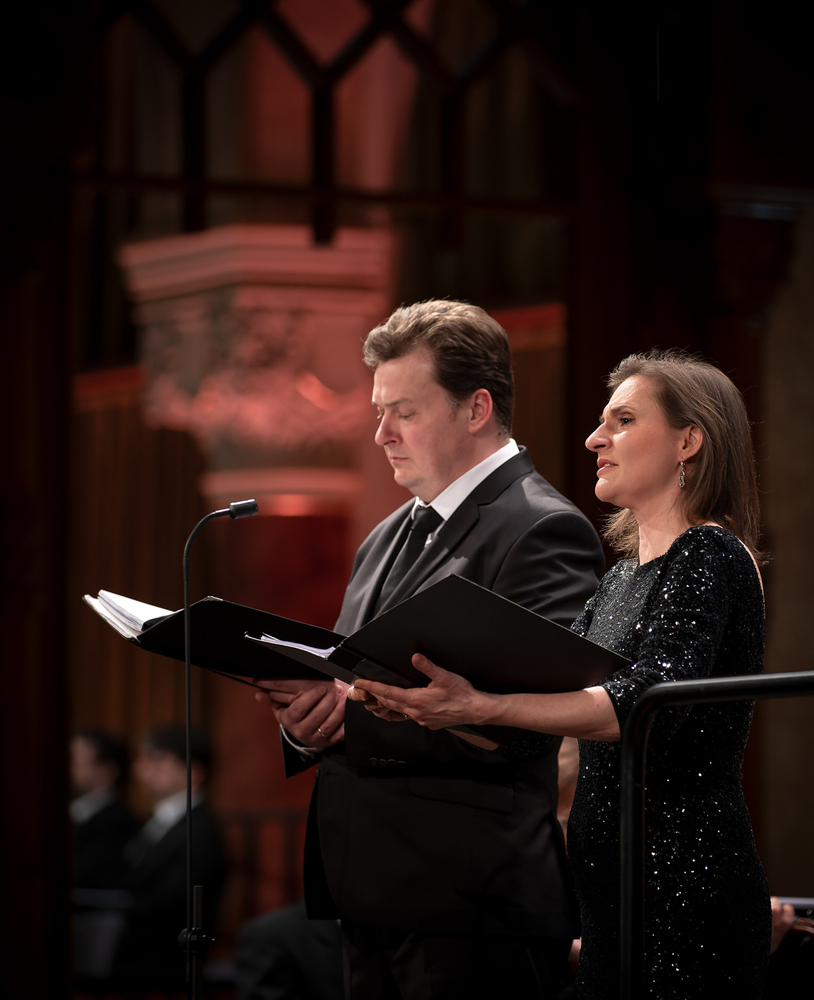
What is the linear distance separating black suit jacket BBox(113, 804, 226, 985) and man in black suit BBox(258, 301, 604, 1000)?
2.76m

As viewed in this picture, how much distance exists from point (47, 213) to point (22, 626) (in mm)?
1132

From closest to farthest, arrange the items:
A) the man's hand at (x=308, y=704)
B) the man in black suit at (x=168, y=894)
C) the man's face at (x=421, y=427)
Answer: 1. the man's hand at (x=308, y=704)
2. the man's face at (x=421, y=427)
3. the man in black suit at (x=168, y=894)

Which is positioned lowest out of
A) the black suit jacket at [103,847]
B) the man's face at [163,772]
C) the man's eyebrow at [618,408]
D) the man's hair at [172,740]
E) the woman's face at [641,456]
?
the black suit jacket at [103,847]

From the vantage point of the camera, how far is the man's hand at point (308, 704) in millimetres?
2277

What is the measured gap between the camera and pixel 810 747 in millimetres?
4285

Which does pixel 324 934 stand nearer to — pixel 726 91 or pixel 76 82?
pixel 76 82

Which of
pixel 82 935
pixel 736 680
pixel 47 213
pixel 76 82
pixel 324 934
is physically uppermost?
pixel 76 82

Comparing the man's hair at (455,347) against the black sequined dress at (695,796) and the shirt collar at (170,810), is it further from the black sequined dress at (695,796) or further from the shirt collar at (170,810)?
the shirt collar at (170,810)

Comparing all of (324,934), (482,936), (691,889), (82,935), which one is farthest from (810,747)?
(82,935)

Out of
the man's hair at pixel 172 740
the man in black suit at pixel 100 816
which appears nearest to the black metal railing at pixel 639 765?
the man's hair at pixel 172 740

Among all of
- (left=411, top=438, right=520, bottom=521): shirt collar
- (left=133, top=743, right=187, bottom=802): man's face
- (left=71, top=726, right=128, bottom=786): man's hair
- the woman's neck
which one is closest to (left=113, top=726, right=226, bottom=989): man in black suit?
(left=133, top=743, right=187, bottom=802): man's face

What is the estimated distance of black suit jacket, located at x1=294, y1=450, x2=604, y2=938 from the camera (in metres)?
2.16

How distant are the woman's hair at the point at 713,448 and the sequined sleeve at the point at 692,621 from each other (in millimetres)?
86

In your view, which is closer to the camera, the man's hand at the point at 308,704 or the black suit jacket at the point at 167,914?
the man's hand at the point at 308,704
